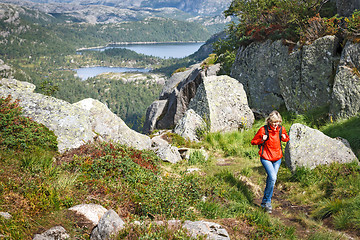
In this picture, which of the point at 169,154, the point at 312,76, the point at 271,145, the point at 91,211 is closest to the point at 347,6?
the point at 312,76

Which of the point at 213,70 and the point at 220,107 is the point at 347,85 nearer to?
the point at 220,107

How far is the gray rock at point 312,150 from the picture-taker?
8.26 m

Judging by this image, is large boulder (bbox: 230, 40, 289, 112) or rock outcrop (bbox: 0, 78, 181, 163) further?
large boulder (bbox: 230, 40, 289, 112)

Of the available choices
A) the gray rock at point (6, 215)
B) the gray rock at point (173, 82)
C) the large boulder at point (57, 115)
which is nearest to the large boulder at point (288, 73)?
the large boulder at point (57, 115)

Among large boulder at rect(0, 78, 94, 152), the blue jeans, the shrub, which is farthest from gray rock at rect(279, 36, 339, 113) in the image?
the shrub

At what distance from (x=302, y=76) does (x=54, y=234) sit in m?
14.9

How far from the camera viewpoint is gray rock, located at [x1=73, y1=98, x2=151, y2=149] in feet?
40.5

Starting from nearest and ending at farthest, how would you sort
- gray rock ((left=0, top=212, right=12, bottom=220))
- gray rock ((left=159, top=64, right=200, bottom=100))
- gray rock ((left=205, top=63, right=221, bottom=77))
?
gray rock ((left=0, top=212, right=12, bottom=220))
gray rock ((left=205, top=63, right=221, bottom=77))
gray rock ((left=159, top=64, right=200, bottom=100))

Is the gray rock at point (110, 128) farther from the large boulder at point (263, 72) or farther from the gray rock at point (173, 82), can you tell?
the gray rock at point (173, 82)

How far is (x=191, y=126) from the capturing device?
1478cm

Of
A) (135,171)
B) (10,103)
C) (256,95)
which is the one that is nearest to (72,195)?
(135,171)

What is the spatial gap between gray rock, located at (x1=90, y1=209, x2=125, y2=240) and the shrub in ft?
15.5

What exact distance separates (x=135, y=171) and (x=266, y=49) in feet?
46.6

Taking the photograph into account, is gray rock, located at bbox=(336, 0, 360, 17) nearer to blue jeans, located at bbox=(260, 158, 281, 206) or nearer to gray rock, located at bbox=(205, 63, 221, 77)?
gray rock, located at bbox=(205, 63, 221, 77)
